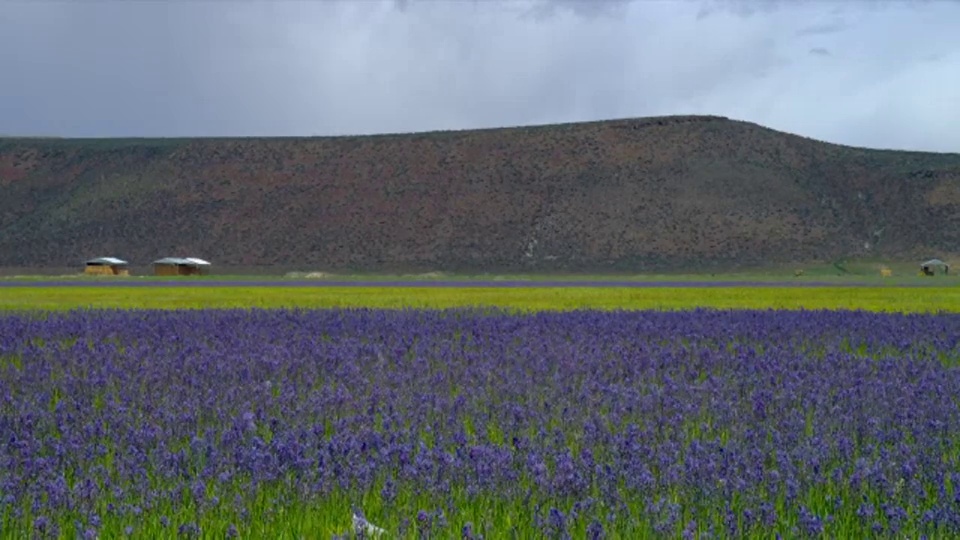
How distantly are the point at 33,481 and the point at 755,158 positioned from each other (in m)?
114

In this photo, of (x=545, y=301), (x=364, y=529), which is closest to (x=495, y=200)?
(x=545, y=301)

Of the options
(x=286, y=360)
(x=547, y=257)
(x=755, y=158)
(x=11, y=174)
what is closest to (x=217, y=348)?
(x=286, y=360)

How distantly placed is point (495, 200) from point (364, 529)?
4158 inches

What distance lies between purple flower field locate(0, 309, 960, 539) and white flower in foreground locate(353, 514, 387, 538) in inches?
4.2

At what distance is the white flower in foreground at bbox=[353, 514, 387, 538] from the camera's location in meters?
6.07

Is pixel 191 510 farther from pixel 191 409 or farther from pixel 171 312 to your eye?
pixel 171 312

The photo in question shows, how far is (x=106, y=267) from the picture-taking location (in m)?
88.2

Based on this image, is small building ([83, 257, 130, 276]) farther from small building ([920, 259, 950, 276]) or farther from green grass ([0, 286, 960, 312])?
small building ([920, 259, 950, 276])

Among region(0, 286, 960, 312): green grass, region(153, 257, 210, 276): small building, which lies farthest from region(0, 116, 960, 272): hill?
region(0, 286, 960, 312): green grass

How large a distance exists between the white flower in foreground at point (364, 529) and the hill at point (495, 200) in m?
88.2

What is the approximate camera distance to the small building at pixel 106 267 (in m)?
87.4

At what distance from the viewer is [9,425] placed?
934 cm

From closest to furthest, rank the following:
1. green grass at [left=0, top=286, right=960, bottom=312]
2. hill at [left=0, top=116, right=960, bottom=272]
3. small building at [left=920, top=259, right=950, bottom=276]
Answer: green grass at [left=0, top=286, right=960, bottom=312]
small building at [left=920, top=259, right=950, bottom=276]
hill at [left=0, top=116, right=960, bottom=272]

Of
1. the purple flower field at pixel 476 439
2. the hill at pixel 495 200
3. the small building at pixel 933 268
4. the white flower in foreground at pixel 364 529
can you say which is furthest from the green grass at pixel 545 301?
the hill at pixel 495 200
